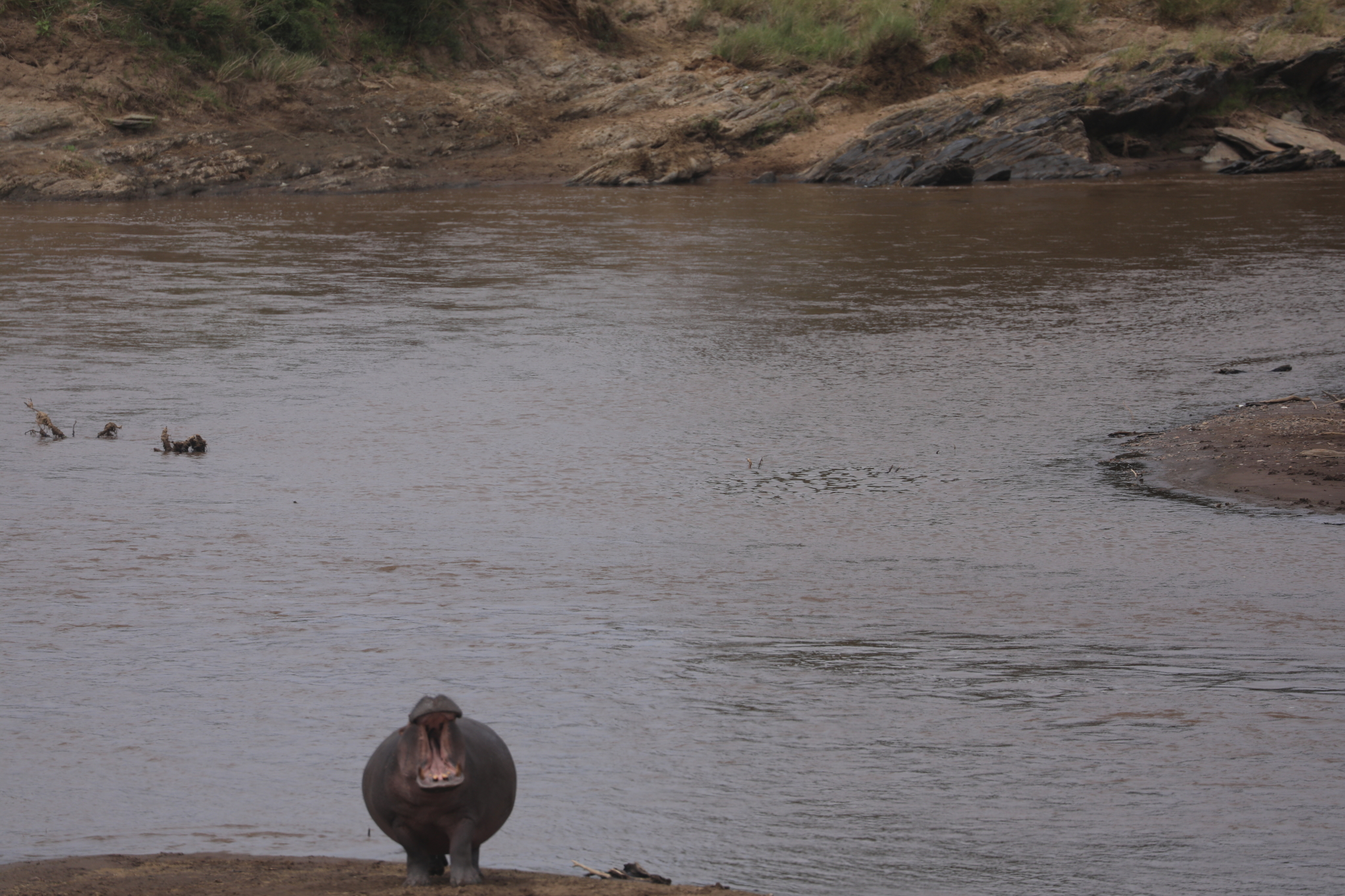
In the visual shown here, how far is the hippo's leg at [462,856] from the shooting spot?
2.47 meters

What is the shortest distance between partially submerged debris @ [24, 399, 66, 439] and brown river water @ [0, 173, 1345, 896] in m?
0.23

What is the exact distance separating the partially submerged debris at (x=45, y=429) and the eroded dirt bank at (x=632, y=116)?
50.9 ft

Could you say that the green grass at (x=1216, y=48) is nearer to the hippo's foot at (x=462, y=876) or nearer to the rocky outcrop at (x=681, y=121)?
the rocky outcrop at (x=681, y=121)

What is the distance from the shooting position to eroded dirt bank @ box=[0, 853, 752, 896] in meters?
2.59

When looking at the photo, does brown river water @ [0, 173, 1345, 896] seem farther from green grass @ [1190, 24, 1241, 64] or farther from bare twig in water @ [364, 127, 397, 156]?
green grass @ [1190, 24, 1241, 64]

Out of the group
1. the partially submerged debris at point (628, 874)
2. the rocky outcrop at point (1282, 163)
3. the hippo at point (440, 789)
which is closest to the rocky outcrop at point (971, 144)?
the rocky outcrop at point (1282, 163)

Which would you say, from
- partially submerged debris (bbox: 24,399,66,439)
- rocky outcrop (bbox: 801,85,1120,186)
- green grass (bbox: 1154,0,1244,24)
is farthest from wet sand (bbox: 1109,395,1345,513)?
green grass (bbox: 1154,0,1244,24)

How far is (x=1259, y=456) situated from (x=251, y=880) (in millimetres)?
5413

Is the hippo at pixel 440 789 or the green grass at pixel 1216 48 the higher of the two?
the green grass at pixel 1216 48

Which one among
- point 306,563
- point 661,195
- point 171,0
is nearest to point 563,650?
point 306,563

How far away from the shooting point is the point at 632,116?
2736 cm

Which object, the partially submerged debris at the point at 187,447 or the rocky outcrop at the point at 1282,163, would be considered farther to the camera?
the rocky outcrop at the point at 1282,163

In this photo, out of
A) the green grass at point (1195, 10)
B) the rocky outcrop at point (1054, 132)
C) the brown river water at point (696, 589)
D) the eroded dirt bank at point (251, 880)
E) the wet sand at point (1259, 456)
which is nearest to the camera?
the eroded dirt bank at point (251, 880)

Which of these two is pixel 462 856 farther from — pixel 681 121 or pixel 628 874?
pixel 681 121
